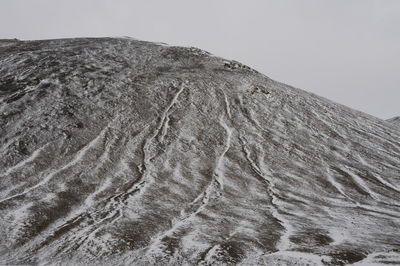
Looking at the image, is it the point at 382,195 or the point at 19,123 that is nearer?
the point at 382,195

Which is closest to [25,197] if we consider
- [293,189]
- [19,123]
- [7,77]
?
[19,123]

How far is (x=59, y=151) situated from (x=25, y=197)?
5.24 meters

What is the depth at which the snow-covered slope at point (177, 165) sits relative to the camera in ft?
48.1

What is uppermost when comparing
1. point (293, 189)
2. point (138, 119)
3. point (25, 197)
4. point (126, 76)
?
point (126, 76)

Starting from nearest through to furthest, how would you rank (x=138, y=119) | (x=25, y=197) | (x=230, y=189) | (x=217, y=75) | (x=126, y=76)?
(x=25, y=197) < (x=230, y=189) < (x=138, y=119) < (x=126, y=76) < (x=217, y=75)

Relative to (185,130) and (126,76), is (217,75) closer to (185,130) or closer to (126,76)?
(126,76)

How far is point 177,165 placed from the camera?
23.5 meters

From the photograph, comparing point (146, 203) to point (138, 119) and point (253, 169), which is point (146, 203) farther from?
point (138, 119)

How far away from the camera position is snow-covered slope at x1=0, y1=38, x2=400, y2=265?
48.1 feet

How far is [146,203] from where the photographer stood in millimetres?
18688

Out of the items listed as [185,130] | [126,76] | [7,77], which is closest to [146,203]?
[185,130]

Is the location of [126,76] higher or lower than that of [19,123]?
higher

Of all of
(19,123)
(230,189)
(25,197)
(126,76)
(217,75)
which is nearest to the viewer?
(25,197)

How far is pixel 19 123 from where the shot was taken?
25922 millimetres
